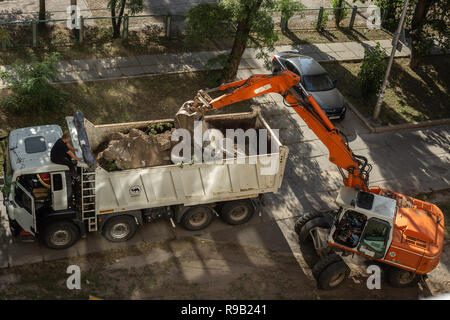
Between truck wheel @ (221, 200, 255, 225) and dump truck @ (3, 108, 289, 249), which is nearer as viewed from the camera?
dump truck @ (3, 108, 289, 249)

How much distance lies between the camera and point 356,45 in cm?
2494

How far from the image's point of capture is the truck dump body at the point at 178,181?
12.4 m

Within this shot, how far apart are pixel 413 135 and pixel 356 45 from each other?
23.5ft

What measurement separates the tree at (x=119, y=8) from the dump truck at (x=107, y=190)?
28.9ft

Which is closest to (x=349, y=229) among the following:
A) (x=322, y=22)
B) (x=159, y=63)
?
(x=159, y=63)

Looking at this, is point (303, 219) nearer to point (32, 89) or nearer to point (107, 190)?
point (107, 190)

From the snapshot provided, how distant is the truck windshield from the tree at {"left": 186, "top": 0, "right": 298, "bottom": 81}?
1952mm

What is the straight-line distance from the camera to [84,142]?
12.2 m

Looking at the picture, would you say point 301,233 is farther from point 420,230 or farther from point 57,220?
point 57,220

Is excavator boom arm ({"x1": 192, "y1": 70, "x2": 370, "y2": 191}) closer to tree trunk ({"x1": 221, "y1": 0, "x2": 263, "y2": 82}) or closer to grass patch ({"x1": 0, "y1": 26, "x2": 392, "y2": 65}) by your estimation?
tree trunk ({"x1": 221, "y1": 0, "x2": 263, "y2": 82})

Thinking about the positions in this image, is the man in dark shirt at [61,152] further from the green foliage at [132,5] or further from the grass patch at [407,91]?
the grass patch at [407,91]

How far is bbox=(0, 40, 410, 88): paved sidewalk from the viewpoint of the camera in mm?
19709

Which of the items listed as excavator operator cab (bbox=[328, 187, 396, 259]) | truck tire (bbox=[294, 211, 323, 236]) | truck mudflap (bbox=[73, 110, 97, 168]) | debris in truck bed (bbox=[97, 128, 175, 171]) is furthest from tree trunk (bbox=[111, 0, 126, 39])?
excavator operator cab (bbox=[328, 187, 396, 259])

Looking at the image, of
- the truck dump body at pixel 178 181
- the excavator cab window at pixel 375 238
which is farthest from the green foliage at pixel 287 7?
the excavator cab window at pixel 375 238
